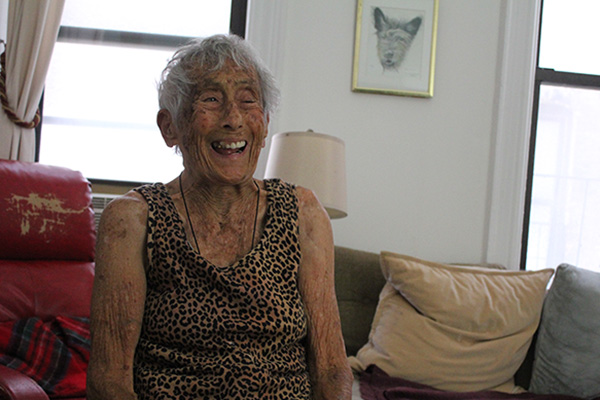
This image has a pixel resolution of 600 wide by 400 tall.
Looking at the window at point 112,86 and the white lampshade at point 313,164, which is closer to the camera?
the white lampshade at point 313,164

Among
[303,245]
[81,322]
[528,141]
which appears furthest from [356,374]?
[528,141]

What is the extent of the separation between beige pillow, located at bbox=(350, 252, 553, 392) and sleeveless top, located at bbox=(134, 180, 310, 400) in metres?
1.14

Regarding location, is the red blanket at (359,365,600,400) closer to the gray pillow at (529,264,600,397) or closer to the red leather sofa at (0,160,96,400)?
the gray pillow at (529,264,600,397)

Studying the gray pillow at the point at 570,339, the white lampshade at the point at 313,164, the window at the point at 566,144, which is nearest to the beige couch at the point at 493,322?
the gray pillow at the point at 570,339

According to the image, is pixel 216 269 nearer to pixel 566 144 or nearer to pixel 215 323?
pixel 215 323

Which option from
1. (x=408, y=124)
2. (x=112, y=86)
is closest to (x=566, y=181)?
(x=408, y=124)

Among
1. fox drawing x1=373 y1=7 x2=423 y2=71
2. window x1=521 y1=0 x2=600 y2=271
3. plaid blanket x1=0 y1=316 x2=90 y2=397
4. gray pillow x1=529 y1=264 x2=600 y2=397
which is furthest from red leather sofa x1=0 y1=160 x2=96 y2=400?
window x1=521 y1=0 x2=600 y2=271

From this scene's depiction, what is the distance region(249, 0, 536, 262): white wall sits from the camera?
294 cm

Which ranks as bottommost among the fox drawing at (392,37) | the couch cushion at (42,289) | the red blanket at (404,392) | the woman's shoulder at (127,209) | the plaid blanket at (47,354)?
the red blanket at (404,392)

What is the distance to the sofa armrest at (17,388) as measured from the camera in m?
1.32

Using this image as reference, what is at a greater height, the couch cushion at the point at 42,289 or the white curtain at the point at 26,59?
the white curtain at the point at 26,59

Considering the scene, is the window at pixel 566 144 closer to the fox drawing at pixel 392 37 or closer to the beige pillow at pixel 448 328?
the fox drawing at pixel 392 37

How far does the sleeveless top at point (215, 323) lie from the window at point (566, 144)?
2411mm

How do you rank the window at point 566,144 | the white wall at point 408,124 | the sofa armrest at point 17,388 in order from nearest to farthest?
1. the sofa armrest at point 17,388
2. the white wall at point 408,124
3. the window at point 566,144
